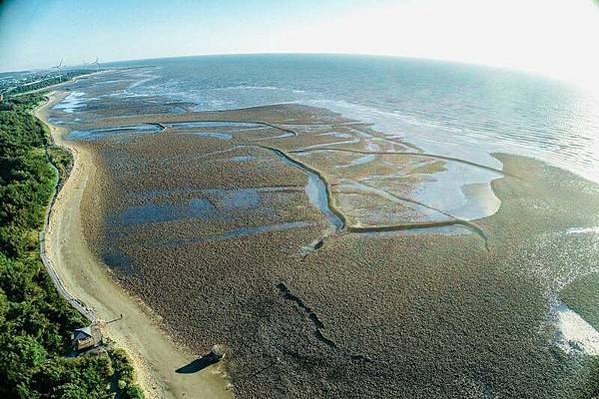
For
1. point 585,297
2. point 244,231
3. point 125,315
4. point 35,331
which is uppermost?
point 35,331

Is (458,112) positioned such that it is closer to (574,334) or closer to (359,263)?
(359,263)

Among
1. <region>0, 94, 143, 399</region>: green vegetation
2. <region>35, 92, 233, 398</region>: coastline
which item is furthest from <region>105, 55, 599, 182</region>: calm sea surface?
<region>0, 94, 143, 399</region>: green vegetation

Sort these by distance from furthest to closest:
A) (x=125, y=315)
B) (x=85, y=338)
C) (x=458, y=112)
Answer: (x=458, y=112), (x=125, y=315), (x=85, y=338)

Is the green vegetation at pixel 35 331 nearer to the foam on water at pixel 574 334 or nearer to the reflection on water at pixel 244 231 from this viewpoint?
the reflection on water at pixel 244 231

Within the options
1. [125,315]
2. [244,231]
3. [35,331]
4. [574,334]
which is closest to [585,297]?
[574,334]

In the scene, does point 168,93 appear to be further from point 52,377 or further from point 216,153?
point 52,377

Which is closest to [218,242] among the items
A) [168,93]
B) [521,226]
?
[521,226]
